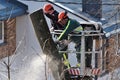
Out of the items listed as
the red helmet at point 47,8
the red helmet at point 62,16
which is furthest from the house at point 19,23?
the red helmet at point 62,16

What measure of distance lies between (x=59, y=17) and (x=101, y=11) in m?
8.57

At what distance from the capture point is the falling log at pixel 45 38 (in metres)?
3.43

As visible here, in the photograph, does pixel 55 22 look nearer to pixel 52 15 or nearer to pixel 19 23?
pixel 52 15

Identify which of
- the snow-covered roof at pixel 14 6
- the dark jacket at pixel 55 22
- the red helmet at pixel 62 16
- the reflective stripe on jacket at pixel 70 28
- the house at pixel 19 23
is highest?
the red helmet at pixel 62 16

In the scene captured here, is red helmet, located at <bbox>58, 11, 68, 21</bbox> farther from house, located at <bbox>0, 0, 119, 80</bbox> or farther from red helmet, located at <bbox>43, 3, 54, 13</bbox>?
house, located at <bbox>0, 0, 119, 80</bbox>

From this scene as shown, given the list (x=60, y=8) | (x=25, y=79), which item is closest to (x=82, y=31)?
(x=25, y=79)

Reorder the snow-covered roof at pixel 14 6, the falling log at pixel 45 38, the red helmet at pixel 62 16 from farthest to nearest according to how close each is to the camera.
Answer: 1. the snow-covered roof at pixel 14 6
2. the red helmet at pixel 62 16
3. the falling log at pixel 45 38

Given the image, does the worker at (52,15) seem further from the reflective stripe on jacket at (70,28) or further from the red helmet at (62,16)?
the reflective stripe on jacket at (70,28)

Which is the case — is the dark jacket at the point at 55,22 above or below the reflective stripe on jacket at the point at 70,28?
below

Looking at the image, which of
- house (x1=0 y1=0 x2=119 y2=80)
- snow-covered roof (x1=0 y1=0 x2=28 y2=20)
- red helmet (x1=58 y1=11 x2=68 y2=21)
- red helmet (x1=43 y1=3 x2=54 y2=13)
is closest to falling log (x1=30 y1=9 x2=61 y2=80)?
red helmet (x1=58 y1=11 x2=68 y2=21)

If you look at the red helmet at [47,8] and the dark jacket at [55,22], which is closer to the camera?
the dark jacket at [55,22]

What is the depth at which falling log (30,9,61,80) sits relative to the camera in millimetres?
3428

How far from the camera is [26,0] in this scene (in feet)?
48.3

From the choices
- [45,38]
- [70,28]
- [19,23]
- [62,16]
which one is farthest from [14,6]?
[45,38]
